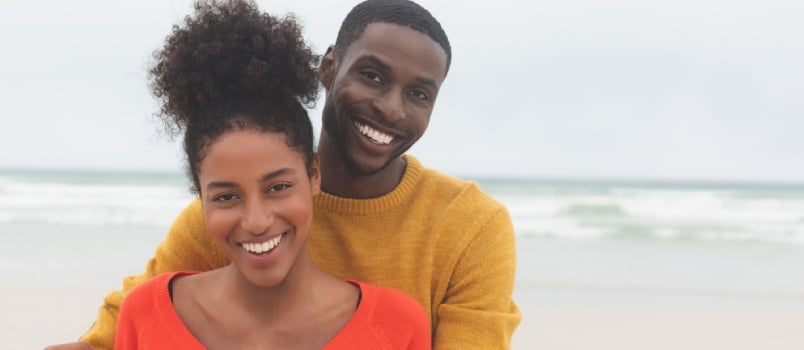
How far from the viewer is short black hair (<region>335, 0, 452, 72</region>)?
224 centimetres

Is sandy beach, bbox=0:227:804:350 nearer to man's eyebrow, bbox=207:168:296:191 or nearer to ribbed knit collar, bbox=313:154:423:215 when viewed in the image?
ribbed knit collar, bbox=313:154:423:215

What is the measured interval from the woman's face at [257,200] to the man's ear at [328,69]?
447mm

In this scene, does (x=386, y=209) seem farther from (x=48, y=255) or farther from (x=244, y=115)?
(x=48, y=255)

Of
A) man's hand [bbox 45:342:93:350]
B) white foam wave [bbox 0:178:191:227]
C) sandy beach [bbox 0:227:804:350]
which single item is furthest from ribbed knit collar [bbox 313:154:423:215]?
white foam wave [bbox 0:178:191:227]

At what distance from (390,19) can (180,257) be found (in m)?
0.93

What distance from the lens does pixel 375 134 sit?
2.22 meters

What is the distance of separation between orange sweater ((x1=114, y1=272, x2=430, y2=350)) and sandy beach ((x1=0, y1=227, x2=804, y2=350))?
3.33 metres

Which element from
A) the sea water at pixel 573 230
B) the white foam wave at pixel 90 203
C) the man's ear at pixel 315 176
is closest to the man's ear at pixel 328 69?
the man's ear at pixel 315 176

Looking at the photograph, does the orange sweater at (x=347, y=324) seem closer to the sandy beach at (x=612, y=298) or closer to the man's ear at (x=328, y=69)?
the man's ear at (x=328, y=69)

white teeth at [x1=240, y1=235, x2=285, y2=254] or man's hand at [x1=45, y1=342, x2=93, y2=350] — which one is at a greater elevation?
white teeth at [x1=240, y1=235, x2=285, y2=254]

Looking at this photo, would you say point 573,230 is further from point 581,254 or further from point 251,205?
point 251,205

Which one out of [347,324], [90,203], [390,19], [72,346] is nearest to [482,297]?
[347,324]

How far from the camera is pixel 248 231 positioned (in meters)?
1.87

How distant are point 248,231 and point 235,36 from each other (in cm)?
46
